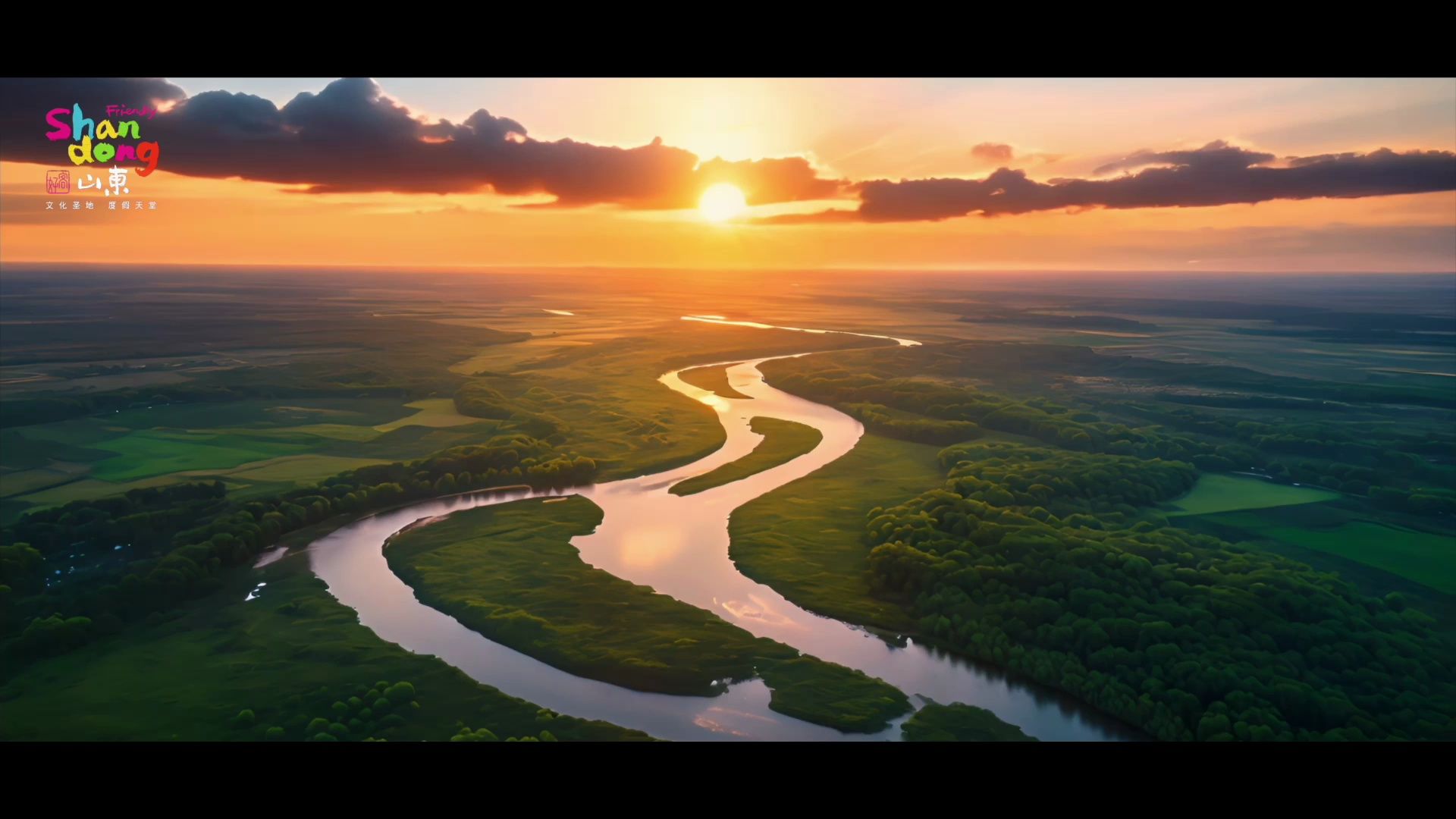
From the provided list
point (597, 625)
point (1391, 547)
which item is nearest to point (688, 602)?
point (597, 625)

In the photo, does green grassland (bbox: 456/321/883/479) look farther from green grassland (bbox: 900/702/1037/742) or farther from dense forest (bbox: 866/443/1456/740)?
green grassland (bbox: 900/702/1037/742)

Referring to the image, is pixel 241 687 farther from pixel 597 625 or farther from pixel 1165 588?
pixel 1165 588

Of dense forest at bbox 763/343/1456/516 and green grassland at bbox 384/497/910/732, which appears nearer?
green grassland at bbox 384/497/910/732

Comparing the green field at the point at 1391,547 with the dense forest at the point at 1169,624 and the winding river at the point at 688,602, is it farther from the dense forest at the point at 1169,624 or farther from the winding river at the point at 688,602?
the winding river at the point at 688,602

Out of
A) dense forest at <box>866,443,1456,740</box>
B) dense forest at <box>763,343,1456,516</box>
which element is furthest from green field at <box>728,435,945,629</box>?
dense forest at <box>763,343,1456,516</box>

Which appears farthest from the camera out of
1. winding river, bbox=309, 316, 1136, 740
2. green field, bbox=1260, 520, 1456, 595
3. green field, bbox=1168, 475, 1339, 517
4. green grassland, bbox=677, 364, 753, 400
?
green grassland, bbox=677, 364, 753, 400

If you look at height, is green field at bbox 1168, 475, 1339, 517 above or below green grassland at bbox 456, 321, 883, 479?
below

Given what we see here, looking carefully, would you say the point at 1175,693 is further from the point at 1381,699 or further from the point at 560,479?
the point at 560,479

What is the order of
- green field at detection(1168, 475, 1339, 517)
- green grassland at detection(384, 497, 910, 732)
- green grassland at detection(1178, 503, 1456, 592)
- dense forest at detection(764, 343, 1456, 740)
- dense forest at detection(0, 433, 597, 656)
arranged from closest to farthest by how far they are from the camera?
1. dense forest at detection(764, 343, 1456, 740)
2. green grassland at detection(384, 497, 910, 732)
3. dense forest at detection(0, 433, 597, 656)
4. green grassland at detection(1178, 503, 1456, 592)
5. green field at detection(1168, 475, 1339, 517)
